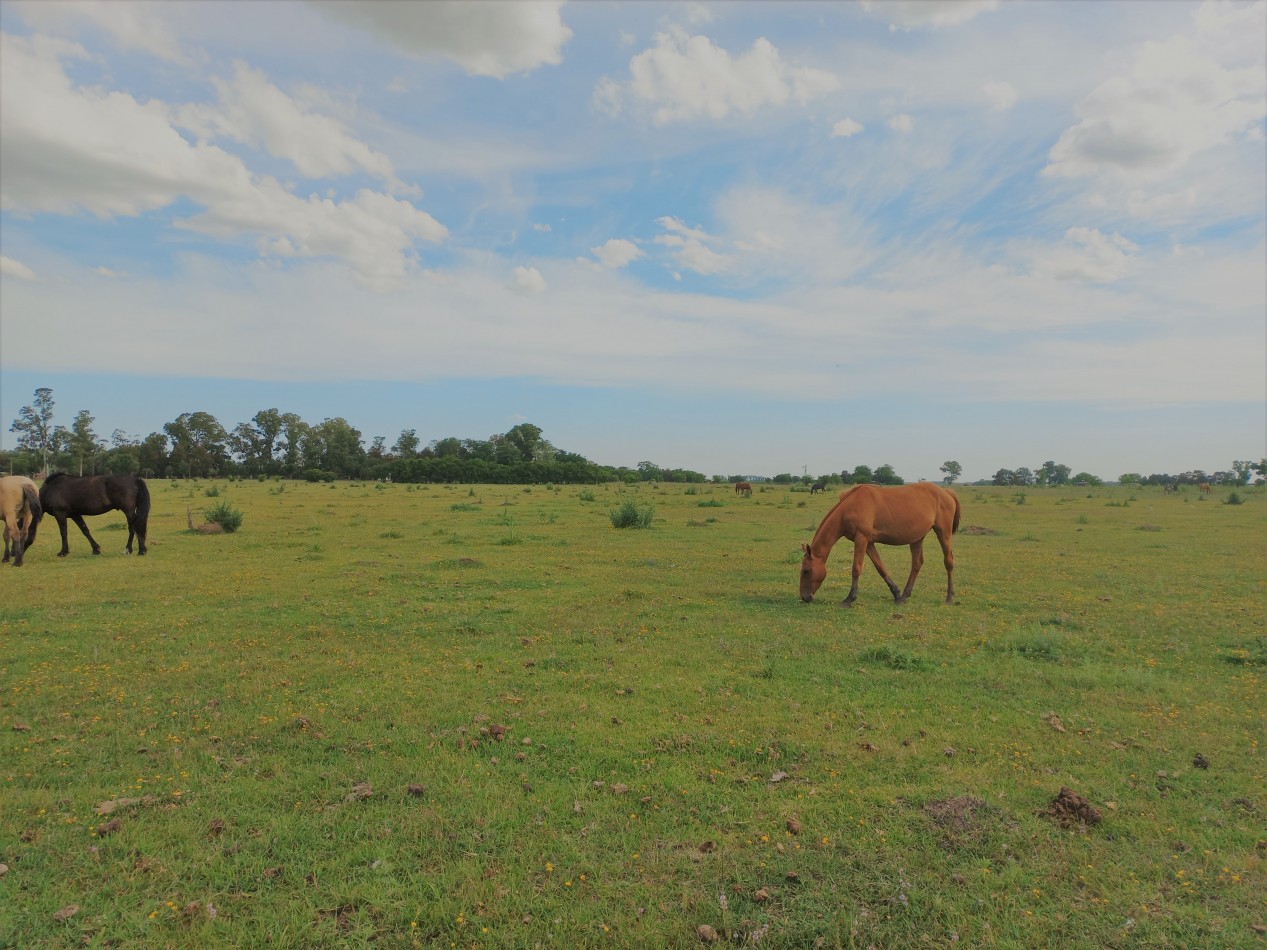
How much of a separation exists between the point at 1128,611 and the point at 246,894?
1336cm

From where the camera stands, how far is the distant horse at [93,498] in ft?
55.2

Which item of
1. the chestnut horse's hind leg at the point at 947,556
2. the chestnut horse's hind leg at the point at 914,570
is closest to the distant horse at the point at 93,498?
the chestnut horse's hind leg at the point at 914,570

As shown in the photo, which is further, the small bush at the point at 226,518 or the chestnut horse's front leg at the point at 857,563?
the small bush at the point at 226,518

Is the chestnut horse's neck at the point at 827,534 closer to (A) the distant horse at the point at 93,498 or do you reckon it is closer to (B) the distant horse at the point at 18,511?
(A) the distant horse at the point at 93,498

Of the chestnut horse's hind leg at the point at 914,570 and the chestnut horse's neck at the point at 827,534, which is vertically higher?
the chestnut horse's neck at the point at 827,534

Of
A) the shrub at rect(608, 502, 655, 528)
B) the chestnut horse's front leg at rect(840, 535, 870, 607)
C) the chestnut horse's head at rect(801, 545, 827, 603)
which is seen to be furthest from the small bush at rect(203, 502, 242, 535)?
the chestnut horse's front leg at rect(840, 535, 870, 607)

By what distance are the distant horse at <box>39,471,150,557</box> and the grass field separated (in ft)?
18.0

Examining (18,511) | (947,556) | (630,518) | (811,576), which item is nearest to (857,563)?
(811,576)

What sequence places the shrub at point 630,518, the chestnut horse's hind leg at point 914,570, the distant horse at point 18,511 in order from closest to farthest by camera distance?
the chestnut horse's hind leg at point 914,570 → the distant horse at point 18,511 → the shrub at point 630,518

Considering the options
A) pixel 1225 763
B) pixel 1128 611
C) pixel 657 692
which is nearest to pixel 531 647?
pixel 657 692

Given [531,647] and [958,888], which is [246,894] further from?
[531,647]

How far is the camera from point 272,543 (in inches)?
765

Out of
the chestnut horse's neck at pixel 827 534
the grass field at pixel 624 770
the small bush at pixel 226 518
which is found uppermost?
the chestnut horse's neck at pixel 827 534

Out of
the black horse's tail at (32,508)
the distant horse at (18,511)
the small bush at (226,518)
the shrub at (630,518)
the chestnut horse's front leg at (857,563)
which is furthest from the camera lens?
the shrub at (630,518)
